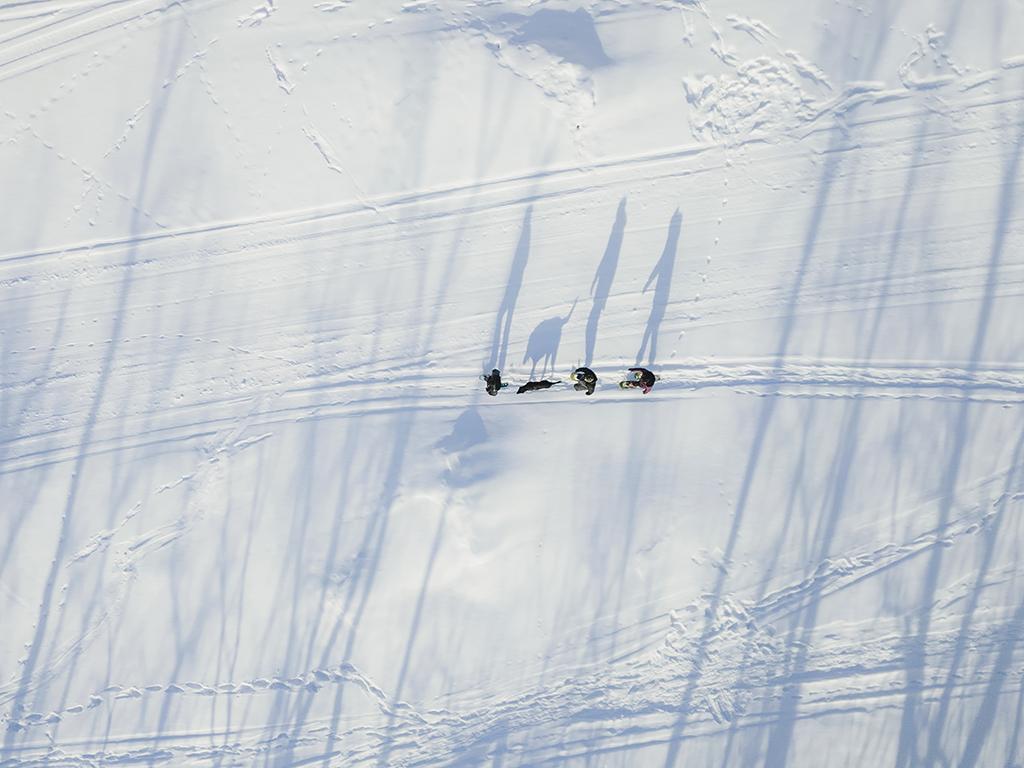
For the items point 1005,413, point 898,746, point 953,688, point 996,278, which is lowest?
point 898,746

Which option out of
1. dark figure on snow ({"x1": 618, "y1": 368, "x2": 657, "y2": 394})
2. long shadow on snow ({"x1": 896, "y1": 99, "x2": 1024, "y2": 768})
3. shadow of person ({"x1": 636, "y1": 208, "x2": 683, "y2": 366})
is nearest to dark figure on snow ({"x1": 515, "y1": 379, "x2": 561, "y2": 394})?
dark figure on snow ({"x1": 618, "y1": 368, "x2": 657, "y2": 394})

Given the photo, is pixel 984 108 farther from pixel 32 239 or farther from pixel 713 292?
pixel 32 239

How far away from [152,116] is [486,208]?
3035 mm

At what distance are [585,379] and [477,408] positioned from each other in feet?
3.25

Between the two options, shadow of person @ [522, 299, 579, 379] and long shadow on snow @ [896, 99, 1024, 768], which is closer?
long shadow on snow @ [896, 99, 1024, 768]

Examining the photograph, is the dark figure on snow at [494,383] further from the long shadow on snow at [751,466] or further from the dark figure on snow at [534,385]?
the long shadow on snow at [751,466]

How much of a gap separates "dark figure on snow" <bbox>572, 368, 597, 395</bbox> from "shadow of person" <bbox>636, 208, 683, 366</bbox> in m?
0.45

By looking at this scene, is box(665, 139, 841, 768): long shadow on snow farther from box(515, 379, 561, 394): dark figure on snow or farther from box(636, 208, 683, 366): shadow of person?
box(515, 379, 561, 394): dark figure on snow

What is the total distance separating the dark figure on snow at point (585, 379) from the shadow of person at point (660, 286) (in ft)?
1.48

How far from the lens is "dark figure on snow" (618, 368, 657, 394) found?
525 centimetres

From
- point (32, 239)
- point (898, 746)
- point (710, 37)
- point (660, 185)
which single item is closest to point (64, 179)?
point (32, 239)

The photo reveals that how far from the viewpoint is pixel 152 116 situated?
5.32 m

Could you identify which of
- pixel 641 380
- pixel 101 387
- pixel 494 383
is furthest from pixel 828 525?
pixel 101 387

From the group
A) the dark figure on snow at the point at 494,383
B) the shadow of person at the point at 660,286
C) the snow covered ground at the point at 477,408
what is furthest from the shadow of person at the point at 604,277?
the dark figure on snow at the point at 494,383
